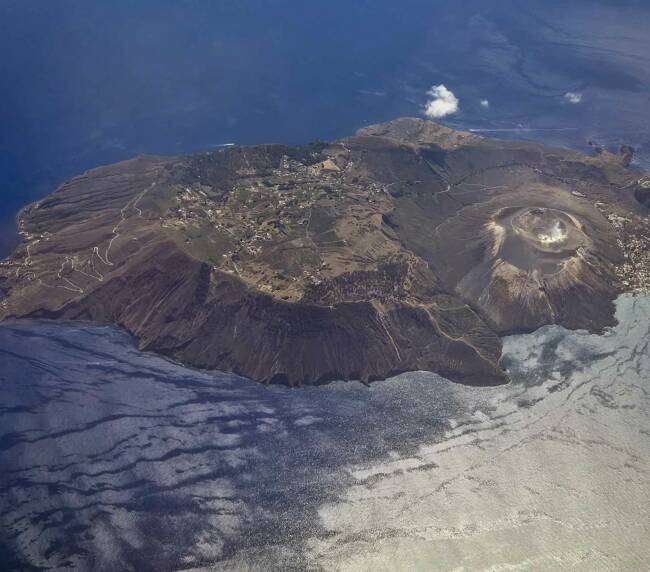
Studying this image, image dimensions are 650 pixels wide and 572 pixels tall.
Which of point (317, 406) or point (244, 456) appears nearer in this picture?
point (244, 456)

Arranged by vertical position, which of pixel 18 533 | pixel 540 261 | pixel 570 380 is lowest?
pixel 18 533

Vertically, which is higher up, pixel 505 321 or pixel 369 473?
pixel 505 321

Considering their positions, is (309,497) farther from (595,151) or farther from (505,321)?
(595,151)

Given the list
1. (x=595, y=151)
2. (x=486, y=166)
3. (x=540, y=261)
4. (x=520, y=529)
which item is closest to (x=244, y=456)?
(x=520, y=529)

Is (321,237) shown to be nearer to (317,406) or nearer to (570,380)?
(317,406)

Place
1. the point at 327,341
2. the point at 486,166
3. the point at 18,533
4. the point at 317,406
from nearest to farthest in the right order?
the point at 18,533 < the point at 317,406 < the point at 327,341 < the point at 486,166

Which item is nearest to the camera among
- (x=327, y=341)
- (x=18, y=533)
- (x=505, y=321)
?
(x=18, y=533)

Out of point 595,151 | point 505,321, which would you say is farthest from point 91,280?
point 595,151
